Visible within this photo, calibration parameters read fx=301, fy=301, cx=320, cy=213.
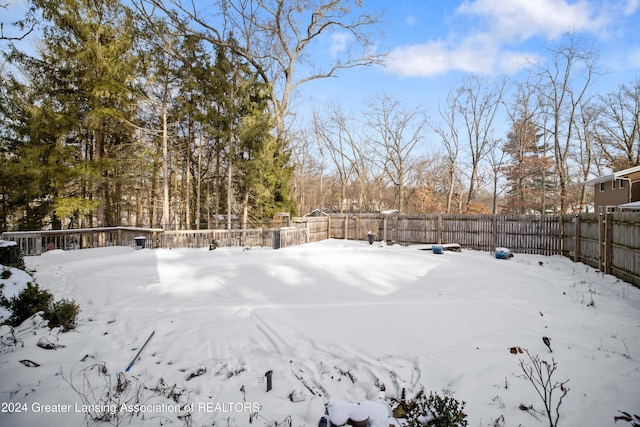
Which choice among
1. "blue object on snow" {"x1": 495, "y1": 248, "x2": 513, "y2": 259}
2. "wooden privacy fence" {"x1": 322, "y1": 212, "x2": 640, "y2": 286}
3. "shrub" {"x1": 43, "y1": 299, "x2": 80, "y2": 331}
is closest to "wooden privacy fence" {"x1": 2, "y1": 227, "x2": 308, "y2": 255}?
"wooden privacy fence" {"x1": 322, "y1": 212, "x2": 640, "y2": 286}

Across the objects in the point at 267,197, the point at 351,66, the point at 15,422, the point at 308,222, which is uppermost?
the point at 351,66

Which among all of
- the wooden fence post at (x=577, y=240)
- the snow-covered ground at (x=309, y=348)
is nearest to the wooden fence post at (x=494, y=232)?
the wooden fence post at (x=577, y=240)

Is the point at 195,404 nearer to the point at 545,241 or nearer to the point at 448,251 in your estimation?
the point at 448,251

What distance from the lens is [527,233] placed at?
12.1 meters

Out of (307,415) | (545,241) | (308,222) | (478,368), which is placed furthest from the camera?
(308,222)

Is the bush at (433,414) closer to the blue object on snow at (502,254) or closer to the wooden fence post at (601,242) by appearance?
the wooden fence post at (601,242)

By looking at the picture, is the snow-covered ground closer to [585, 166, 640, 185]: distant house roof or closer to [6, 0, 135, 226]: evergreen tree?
[6, 0, 135, 226]: evergreen tree

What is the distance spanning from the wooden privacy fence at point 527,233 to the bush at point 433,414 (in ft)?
20.7

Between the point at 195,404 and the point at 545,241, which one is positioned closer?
the point at 195,404

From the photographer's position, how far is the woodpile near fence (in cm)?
739

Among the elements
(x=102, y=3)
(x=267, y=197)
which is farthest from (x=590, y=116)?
(x=102, y=3)

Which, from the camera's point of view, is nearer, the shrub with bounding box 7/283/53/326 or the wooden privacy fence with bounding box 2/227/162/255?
the shrub with bounding box 7/283/53/326

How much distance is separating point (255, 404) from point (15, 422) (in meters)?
1.91

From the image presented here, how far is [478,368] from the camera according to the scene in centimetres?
352
